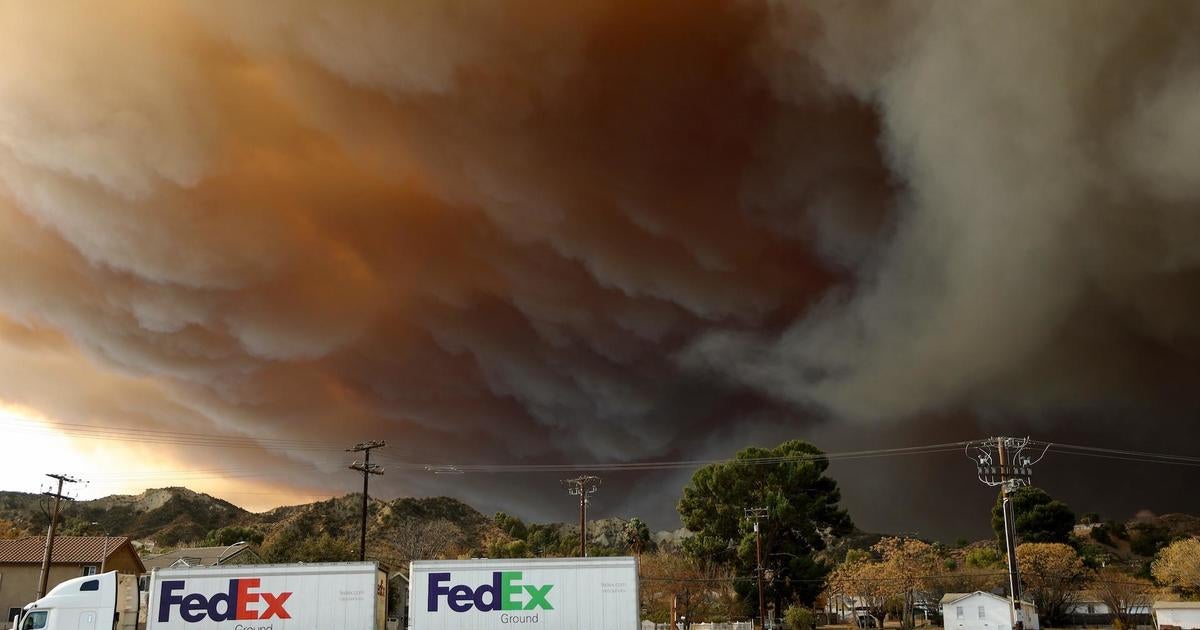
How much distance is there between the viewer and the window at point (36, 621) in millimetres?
34312

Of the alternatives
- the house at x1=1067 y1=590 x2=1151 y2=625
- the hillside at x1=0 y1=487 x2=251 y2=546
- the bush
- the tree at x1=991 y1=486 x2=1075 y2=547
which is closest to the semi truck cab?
the bush

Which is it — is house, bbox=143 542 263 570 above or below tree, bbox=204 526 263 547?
below

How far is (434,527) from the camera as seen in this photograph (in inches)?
5630

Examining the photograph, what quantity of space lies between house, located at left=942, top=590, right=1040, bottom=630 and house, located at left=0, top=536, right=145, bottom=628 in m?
73.4

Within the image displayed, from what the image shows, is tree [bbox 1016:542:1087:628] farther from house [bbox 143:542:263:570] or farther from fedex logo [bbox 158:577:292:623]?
house [bbox 143:542:263:570]

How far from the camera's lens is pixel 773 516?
274ft

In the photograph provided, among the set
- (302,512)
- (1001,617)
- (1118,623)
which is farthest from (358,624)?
(302,512)

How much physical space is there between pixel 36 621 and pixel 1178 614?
3098 inches

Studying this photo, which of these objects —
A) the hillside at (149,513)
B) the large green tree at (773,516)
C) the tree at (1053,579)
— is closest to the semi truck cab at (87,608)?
the large green tree at (773,516)

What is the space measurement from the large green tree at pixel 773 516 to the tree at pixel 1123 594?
24644 mm

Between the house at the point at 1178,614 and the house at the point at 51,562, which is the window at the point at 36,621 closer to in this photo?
the house at the point at 51,562

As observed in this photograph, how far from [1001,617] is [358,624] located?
66216mm

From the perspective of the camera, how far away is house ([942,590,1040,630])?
77562 mm

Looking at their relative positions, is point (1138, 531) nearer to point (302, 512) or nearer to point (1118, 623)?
point (1118, 623)
